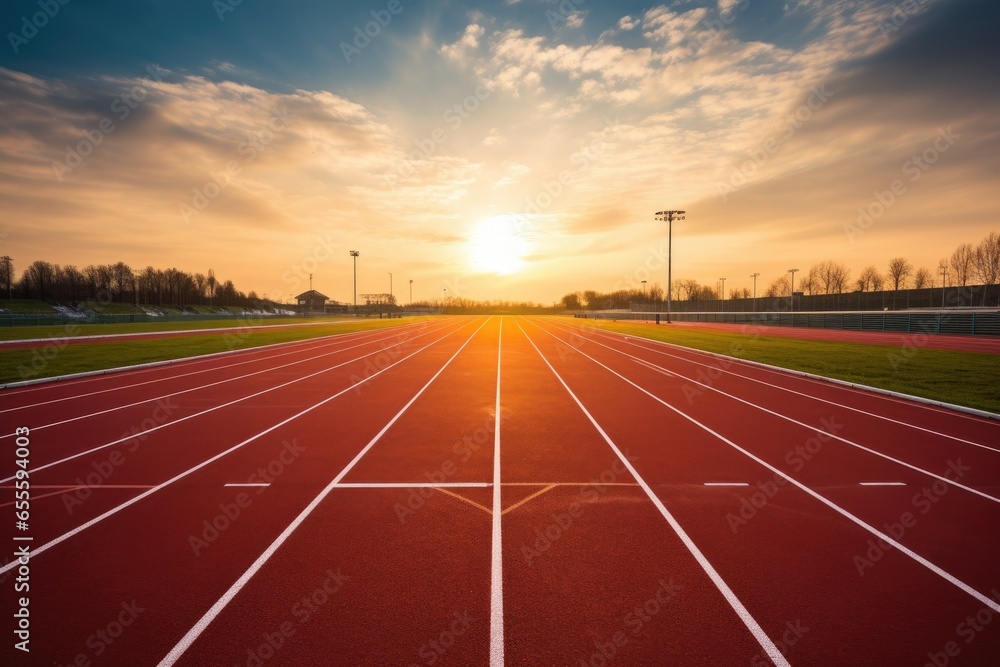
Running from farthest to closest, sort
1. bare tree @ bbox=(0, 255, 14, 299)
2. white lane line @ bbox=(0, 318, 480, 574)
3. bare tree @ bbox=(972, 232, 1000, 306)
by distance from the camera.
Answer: bare tree @ bbox=(0, 255, 14, 299) → bare tree @ bbox=(972, 232, 1000, 306) → white lane line @ bbox=(0, 318, 480, 574)

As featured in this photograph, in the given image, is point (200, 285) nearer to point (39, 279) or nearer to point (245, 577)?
point (39, 279)

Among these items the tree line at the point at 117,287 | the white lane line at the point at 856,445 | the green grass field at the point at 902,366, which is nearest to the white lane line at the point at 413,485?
the white lane line at the point at 856,445

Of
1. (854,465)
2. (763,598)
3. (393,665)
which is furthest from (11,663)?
(854,465)

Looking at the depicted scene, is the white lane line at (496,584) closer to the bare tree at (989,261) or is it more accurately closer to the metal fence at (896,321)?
the metal fence at (896,321)

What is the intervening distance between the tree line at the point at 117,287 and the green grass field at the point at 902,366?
125895 millimetres

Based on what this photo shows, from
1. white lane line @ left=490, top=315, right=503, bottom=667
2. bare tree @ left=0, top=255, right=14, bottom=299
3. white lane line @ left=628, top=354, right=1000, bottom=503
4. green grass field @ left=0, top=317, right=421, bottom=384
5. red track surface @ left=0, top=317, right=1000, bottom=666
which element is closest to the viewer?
white lane line @ left=490, top=315, right=503, bottom=667

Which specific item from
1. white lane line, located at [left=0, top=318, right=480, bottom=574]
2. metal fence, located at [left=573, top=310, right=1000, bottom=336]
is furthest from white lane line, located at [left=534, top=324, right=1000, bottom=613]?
metal fence, located at [left=573, top=310, right=1000, bottom=336]

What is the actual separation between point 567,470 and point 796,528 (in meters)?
2.85

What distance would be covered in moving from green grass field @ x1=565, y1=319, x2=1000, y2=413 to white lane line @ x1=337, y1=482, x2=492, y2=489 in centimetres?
1141

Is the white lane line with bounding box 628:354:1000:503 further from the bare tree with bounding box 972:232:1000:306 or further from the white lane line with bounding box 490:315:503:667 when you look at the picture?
the bare tree with bounding box 972:232:1000:306

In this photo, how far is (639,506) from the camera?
18.4 ft

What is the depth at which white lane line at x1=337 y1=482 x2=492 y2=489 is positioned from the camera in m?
6.19

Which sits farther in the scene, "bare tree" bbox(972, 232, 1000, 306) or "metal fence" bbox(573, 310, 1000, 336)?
"bare tree" bbox(972, 232, 1000, 306)

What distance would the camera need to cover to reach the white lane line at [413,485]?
6.19 m
